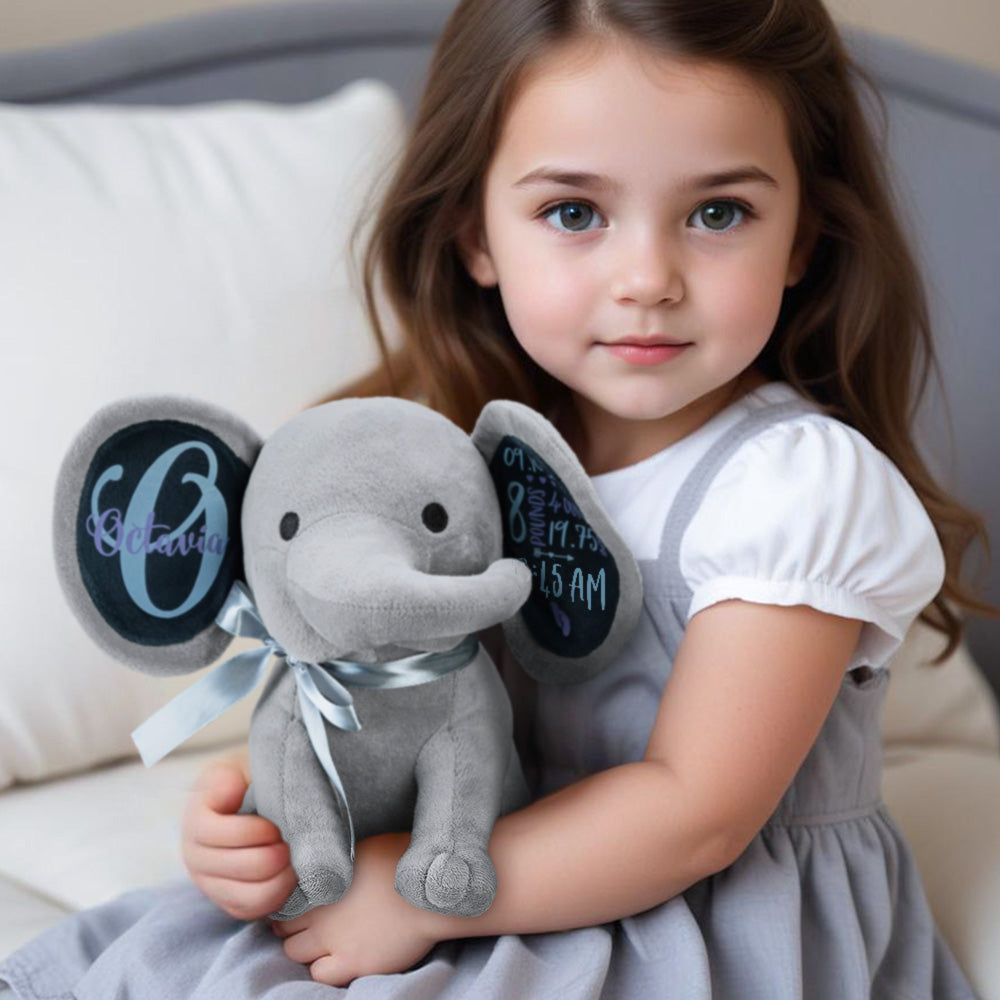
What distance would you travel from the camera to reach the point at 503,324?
1015 millimetres

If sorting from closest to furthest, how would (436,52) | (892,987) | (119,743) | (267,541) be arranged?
(267,541) → (892,987) → (436,52) → (119,743)

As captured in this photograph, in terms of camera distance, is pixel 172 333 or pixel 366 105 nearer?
pixel 172 333

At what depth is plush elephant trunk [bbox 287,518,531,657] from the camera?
62 cm

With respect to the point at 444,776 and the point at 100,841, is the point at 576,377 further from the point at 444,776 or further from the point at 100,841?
the point at 100,841

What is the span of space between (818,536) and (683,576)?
0.10m

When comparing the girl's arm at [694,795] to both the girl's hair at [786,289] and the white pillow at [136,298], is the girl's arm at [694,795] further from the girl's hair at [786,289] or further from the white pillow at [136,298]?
the white pillow at [136,298]

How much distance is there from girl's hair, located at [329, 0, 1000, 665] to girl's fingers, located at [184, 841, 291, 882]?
1.28ft

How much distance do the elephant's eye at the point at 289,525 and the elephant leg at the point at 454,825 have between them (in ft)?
0.47

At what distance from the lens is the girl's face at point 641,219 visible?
2.50 ft

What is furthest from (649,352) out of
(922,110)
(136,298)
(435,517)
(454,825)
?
(922,110)

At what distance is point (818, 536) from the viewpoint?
74 centimetres

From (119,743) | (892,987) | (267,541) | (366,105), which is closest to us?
(267,541)

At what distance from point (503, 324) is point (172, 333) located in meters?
0.29

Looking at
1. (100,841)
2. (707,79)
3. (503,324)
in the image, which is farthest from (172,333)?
(707,79)
